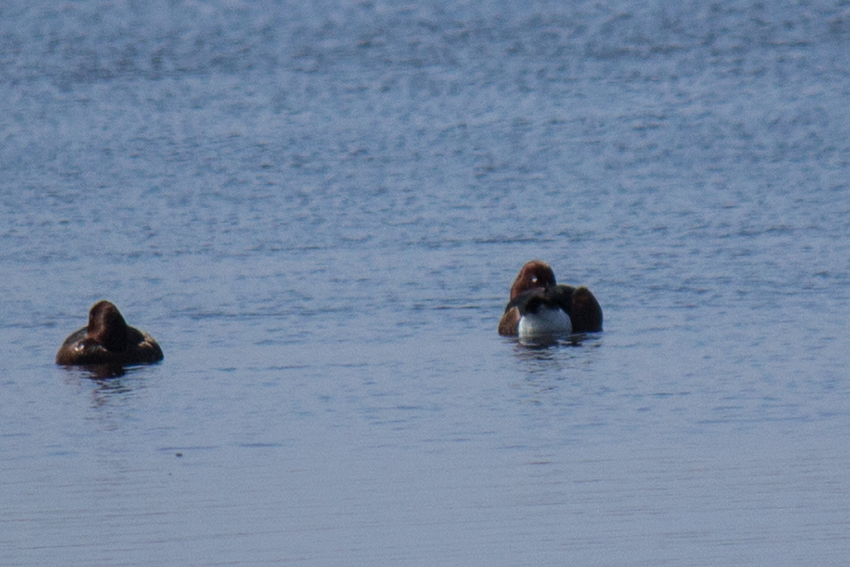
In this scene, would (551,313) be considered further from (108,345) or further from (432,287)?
(108,345)

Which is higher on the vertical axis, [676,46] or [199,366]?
[676,46]

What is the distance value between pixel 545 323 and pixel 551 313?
0.11 m

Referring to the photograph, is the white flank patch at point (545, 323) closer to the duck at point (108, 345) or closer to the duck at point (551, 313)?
the duck at point (551, 313)

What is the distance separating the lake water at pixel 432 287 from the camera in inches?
314

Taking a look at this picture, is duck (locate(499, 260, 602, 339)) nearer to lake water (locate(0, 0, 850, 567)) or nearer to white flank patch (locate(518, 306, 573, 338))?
white flank patch (locate(518, 306, 573, 338))

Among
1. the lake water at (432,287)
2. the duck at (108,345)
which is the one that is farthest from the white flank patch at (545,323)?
the duck at (108,345)

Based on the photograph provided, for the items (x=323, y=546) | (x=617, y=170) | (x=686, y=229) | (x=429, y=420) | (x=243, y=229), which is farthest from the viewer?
(x=617, y=170)

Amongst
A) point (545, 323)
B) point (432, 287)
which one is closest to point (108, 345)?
point (432, 287)

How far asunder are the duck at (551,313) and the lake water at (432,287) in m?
0.30

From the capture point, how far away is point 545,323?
Answer: 46.2ft

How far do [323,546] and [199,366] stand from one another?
5.13 metres

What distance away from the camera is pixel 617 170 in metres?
21.7

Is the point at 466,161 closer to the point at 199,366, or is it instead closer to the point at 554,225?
the point at 554,225

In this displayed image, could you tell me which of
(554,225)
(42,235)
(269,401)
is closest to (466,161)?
(554,225)
